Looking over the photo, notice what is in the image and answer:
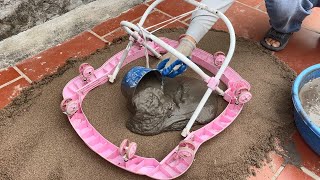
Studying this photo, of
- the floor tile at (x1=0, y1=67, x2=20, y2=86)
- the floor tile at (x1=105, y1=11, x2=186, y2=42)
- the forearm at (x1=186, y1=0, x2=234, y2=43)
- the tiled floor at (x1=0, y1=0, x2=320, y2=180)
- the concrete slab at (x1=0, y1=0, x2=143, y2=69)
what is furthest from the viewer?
the floor tile at (x1=105, y1=11, x2=186, y2=42)

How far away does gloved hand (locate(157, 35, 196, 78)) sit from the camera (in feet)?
3.54

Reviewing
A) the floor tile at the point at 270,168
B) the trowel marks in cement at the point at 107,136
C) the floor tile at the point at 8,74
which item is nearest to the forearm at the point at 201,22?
the trowel marks in cement at the point at 107,136

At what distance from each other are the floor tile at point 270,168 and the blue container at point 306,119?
11cm

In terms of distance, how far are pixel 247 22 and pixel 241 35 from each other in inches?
4.8

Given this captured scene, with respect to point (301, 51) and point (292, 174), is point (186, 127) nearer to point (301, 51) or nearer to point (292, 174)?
point (292, 174)

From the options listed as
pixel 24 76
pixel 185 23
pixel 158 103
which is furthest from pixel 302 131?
pixel 24 76

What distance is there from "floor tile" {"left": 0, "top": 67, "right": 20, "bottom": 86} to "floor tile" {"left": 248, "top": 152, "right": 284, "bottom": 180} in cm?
98

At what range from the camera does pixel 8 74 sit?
1339 millimetres

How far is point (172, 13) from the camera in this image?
68.0 inches

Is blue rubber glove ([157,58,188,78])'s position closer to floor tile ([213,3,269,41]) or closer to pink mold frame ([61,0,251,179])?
pink mold frame ([61,0,251,179])

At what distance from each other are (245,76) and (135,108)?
1.79ft

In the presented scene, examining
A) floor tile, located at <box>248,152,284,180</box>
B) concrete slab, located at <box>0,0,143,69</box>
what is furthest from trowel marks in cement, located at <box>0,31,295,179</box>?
concrete slab, located at <box>0,0,143,69</box>

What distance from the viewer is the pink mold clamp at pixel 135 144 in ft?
3.19

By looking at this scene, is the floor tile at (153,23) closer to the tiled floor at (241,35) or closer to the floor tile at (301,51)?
the tiled floor at (241,35)
